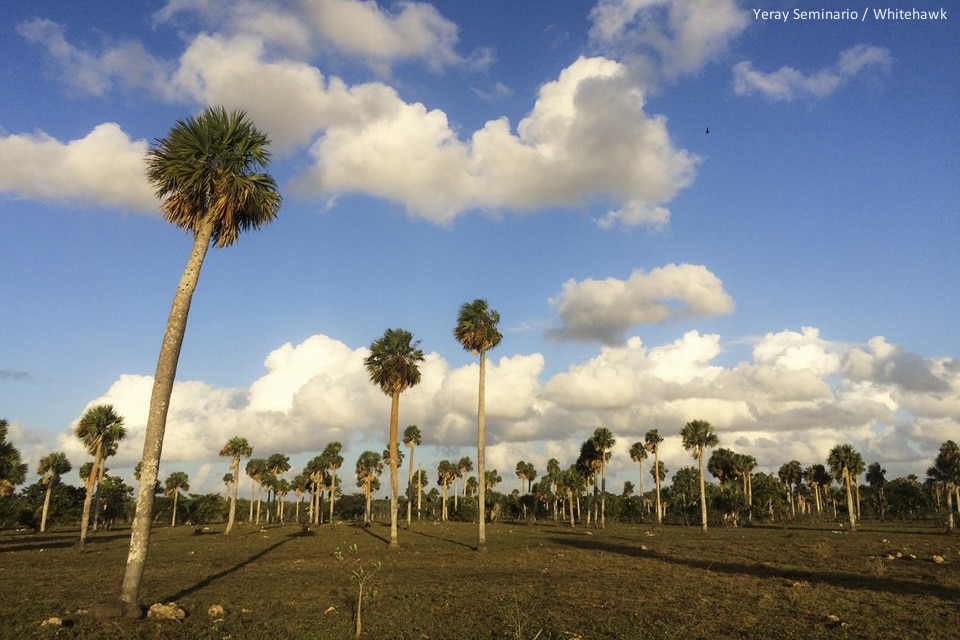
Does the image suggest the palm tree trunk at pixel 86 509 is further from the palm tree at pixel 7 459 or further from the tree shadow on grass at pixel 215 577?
the tree shadow on grass at pixel 215 577

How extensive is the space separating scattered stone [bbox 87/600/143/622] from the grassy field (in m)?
0.33

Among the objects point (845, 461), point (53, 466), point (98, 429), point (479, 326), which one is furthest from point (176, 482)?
point (845, 461)

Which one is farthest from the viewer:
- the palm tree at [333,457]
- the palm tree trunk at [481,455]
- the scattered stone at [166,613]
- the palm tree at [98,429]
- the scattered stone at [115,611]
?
the palm tree at [333,457]

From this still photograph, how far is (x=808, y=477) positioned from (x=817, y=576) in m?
106

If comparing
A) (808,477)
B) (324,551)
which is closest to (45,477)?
(324,551)

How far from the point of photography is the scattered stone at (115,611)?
17.1 meters

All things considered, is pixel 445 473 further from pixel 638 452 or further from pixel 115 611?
pixel 115 611

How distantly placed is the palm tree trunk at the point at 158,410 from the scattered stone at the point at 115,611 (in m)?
0.21

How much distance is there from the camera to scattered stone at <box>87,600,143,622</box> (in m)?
17.1

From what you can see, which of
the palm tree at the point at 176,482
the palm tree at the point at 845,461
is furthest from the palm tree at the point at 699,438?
the palm tree at the point at 176,482

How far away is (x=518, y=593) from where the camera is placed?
24.3 m

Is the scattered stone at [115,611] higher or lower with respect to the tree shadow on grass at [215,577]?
higher

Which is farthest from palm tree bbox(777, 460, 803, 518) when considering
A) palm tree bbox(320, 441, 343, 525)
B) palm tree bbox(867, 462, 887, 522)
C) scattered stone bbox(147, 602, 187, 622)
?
scattered stone bbox(147, 602, 187, 622)

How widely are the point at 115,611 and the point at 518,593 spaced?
15240 millimetres
